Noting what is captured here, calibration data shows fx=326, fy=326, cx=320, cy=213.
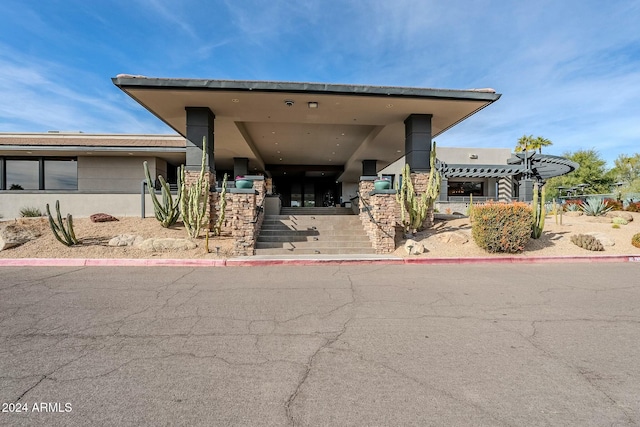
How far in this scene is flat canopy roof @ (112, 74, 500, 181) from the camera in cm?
1173

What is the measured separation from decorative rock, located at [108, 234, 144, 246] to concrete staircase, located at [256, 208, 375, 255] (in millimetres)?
3894

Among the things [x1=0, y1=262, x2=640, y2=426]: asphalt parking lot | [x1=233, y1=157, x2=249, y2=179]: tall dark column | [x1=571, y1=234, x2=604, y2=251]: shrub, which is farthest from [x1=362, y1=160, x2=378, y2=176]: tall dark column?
[x1=0, y1=262, x2=640, y2=426]: asphalt parking lot

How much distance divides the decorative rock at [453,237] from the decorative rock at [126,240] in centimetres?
1046

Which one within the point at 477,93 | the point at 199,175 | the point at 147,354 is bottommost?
the point at 147,354

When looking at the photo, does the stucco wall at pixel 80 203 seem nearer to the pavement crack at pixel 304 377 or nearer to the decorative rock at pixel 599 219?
the pavement crack at pixel 304 377

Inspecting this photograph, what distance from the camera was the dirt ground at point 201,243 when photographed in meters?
9.97

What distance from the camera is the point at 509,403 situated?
263 cm

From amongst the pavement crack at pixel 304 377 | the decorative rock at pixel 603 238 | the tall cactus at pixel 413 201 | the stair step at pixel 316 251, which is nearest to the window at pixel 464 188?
the decorative rock at pixel 603 238

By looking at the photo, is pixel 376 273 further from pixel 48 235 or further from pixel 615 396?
pixel 48 235

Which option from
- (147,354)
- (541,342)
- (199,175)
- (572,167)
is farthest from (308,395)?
(572,167)

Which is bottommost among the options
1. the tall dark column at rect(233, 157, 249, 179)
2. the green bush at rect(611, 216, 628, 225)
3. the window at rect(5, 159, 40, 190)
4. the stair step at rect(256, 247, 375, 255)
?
the stair step at rect(256, 247, 375, 255)

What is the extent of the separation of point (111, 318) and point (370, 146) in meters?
17.9

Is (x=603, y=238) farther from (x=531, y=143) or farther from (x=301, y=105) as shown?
(x=531, y=143)

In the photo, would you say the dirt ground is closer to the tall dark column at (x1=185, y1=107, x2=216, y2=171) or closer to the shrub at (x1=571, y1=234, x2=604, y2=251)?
the shrub at (x1=571, y1=234, x2=604, y2=251)
